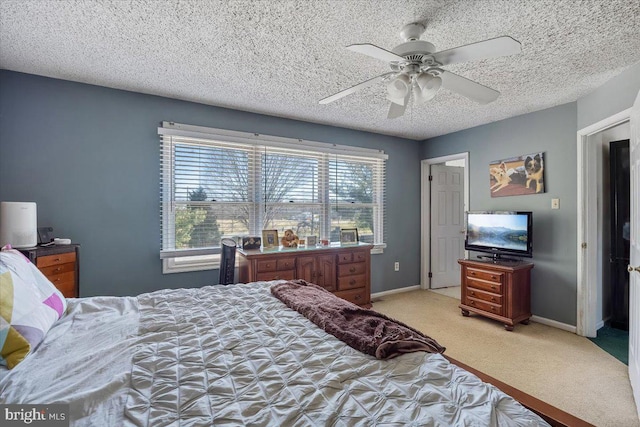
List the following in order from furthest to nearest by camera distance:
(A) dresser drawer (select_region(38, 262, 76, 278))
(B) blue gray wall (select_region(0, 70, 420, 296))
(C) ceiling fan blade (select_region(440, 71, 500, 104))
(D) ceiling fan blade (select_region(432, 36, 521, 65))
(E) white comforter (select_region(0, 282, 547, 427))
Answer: (B) blue gray wall (select_region(0, 70, 420, 296)) < (A) dresser drawer (select_region(38, 262, 76, 278)) < (C) ceiling fan blade (select_region(440, 71, 500, 104)) < (D) ceiling fan blade (select_region(432, 36, 521, 65)) < (E) white comforter (select_region(0, 282, 547, 427))

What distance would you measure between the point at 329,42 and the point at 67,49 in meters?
1.92

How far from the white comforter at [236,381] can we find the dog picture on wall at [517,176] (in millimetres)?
3323

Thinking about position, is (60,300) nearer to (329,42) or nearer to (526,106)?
(329,42)

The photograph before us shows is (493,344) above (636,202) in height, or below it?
below

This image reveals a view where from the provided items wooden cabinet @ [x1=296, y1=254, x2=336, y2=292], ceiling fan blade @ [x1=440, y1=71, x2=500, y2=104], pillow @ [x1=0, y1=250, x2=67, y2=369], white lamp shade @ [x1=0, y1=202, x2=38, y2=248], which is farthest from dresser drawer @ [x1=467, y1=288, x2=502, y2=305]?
white lamp shade @ [x1=0, y1=202, x2=38, y2=248]

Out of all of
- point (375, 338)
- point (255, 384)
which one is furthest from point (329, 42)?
point (255, 384)

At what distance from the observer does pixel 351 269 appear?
3807 mm

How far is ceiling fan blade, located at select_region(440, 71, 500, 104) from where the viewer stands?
187cm

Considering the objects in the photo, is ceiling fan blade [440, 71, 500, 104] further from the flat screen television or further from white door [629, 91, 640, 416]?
the flat screen television

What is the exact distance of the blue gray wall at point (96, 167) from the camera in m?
2.55

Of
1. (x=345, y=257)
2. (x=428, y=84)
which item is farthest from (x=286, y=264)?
(x=428, y=84)

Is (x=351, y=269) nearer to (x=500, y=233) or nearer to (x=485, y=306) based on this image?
(x=485, y=306)

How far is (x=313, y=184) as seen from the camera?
13.3 ft

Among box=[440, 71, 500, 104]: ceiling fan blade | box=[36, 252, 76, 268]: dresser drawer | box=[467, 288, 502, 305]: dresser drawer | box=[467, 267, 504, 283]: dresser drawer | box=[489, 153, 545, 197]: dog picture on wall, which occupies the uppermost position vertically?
box=[440, 71, 500, 104]: ceiling fan blade
